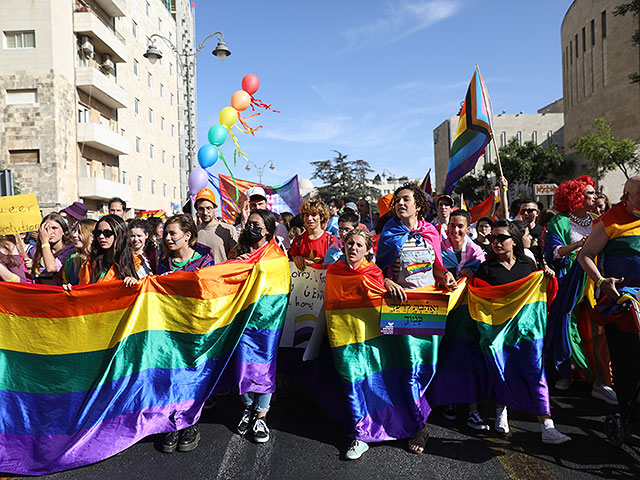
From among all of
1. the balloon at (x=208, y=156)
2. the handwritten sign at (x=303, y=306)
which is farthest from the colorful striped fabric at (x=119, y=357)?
the balloon at (x=208, y=156)

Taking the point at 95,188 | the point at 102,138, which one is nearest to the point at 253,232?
the point at 95,188

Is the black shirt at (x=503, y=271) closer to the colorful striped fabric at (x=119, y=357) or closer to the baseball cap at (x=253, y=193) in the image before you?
the colorful striped fabric at (x=119, y=357)

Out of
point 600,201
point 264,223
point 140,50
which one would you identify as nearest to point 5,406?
point 264,223

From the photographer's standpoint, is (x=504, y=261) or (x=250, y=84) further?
(x=250, y=84)

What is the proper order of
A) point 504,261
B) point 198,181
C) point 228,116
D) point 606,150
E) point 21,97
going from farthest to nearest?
point 606,150 → point 21,97 → point 228,116 → point 198,181 → point 504,261

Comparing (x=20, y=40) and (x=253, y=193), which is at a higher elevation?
(x=20, y=40)

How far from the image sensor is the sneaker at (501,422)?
4082 mm

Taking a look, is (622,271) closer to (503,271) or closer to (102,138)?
(503,271)

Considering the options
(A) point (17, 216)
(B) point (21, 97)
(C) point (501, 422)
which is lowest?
(C) point (501, 422)

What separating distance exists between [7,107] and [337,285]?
1149 inches

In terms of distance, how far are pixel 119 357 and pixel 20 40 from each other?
29455 millimetres

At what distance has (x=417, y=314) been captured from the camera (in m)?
4.04

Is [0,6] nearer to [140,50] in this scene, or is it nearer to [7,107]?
[7,107]

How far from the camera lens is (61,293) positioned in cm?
405
